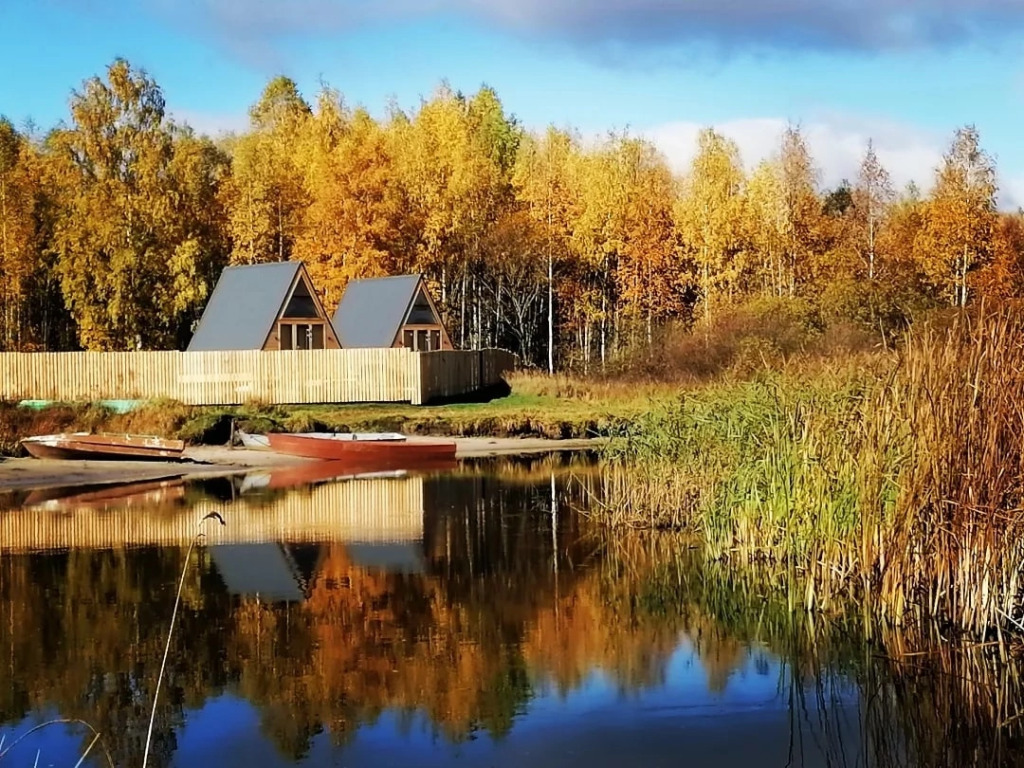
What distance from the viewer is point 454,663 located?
1158cm

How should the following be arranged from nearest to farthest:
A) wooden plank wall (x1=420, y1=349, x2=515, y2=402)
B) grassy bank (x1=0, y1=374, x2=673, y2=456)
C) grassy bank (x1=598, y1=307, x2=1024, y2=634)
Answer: grassy bank (x1=598, y1=307, x2=1024, y2=634) < grassy bank (x1=0, y1=374, x2=673, y2=456) < wooden plank wall (x1=420, y1=349, x2=515, y2=402)

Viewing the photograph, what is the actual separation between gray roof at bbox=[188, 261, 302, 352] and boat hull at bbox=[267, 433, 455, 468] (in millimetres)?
11199

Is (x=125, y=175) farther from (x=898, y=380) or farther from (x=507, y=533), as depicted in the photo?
(x=898, y=380)

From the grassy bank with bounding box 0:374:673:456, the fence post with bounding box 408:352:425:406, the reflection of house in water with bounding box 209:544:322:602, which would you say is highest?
the fence post with bounding box 408:352:425:406

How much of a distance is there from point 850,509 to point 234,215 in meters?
46.6

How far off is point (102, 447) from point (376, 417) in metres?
10.3

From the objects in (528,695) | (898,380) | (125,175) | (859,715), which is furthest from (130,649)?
(125,175)

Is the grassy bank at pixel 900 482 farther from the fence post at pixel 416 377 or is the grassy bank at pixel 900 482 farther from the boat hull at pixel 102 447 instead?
the fence post at pixel 416 377

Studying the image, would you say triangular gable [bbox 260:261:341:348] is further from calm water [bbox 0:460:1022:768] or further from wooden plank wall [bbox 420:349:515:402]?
calm water [bbox 0:460:1022:768]

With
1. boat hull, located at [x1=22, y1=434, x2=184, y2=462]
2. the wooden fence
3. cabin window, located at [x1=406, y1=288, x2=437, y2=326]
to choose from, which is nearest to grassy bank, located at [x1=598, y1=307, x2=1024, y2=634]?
boat hull, located at [x1=22, y1=434, x2=184, y2=462]

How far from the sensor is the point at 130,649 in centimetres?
1240

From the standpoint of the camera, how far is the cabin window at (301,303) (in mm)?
43094

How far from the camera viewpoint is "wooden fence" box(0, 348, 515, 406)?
4019 cm

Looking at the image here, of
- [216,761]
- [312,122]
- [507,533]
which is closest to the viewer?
[216,761]
